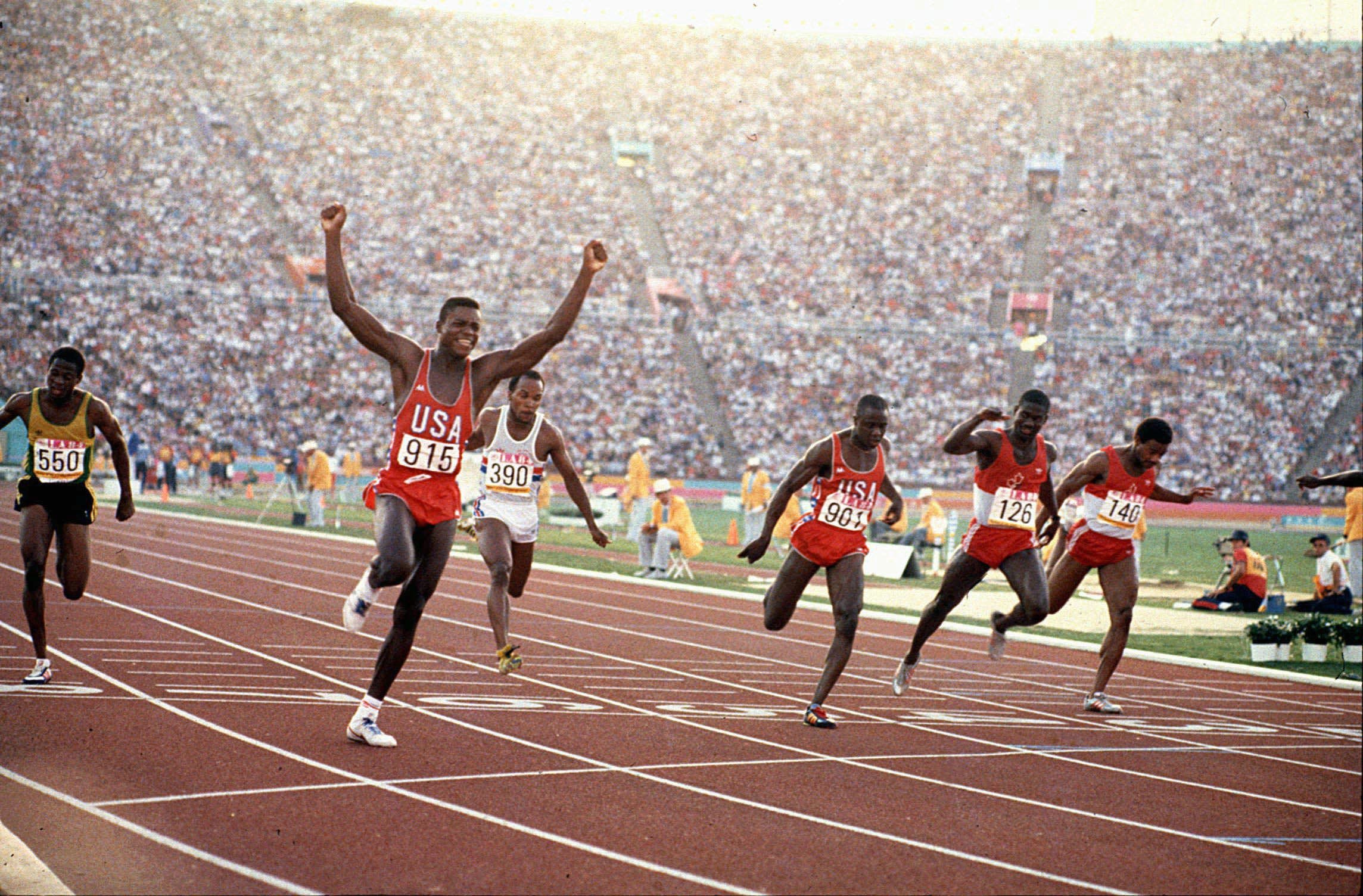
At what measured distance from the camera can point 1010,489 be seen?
8305 millimetres

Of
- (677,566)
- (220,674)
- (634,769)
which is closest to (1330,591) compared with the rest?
(677,566)

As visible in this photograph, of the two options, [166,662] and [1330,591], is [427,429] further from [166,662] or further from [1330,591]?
[1330,591]

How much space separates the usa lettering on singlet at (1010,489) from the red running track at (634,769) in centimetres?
118

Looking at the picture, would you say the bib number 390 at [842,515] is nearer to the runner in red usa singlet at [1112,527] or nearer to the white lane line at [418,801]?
the runner in red usa singlet at [1112,527]

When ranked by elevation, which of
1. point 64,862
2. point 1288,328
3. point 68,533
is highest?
point 1288,328

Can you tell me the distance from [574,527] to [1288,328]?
21220mm

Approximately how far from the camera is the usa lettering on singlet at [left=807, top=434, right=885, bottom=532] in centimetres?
771

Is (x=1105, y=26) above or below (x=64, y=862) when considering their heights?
above

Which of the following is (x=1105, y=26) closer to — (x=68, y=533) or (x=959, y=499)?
(x=959, y=499)

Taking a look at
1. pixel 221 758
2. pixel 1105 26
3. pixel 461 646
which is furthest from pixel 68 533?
pixel 1105 26

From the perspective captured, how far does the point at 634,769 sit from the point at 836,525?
87.9 inches

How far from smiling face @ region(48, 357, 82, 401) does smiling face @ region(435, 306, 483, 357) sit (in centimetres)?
254

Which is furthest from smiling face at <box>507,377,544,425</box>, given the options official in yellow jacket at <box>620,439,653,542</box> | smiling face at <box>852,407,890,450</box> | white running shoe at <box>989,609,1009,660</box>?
official in yellow jacket at <box>620,439,653,542</box>

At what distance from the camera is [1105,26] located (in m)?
42.2
